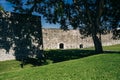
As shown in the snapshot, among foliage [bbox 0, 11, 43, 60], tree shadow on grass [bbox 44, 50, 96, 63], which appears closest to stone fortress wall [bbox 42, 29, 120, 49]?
tree shadow on grass [bbox 44, 50, 96, 63]

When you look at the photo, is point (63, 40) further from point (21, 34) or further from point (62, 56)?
point (21, 34)

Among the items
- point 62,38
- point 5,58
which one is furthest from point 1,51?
point 62,38

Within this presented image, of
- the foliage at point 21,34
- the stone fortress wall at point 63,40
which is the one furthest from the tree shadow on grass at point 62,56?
the stone fortress wall at point 63,40

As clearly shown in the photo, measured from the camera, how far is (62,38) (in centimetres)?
Result: 4144

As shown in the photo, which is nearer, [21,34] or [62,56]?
[21,34]

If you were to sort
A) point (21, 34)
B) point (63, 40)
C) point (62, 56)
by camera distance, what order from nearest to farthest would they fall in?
point (21, 34) < point (62, 56) < point (63, 40)

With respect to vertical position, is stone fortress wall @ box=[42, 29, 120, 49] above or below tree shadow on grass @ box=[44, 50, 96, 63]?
above

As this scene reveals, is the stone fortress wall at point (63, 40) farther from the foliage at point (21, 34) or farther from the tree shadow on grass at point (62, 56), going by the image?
the foliage at point (21, 34)

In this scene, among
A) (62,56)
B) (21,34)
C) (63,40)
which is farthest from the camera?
(63,40)

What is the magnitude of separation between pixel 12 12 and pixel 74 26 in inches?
341

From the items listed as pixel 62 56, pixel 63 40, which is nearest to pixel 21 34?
pixel 62 56

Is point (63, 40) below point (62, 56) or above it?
above

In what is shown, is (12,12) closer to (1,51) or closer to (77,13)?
(1,51)

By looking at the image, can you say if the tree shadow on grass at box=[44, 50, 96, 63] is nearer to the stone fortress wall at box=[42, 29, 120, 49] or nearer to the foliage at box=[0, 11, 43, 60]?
the foliage at box=[0, 11, 43, 60]
